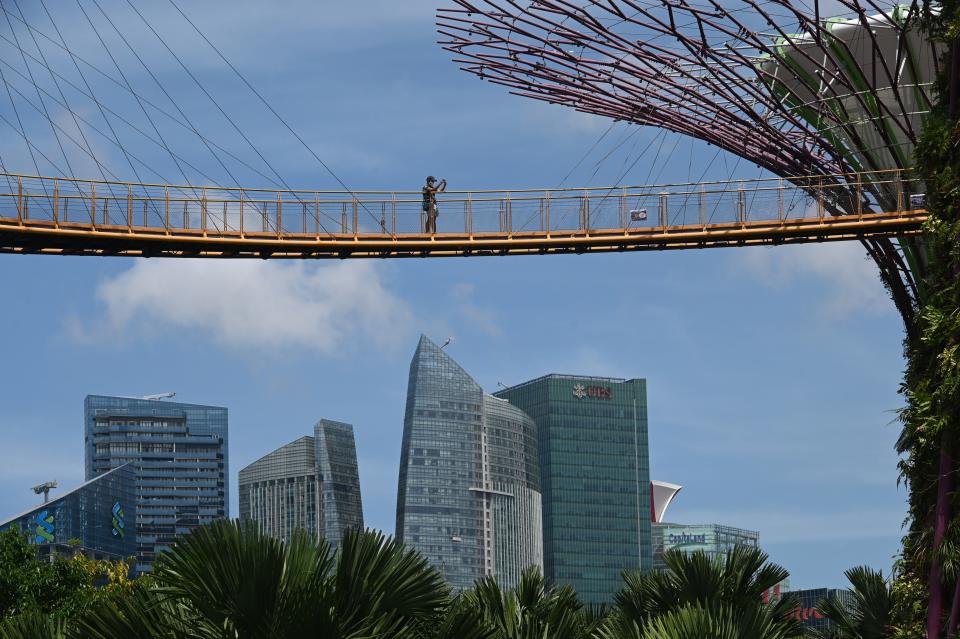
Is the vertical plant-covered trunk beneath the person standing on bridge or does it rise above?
beneath

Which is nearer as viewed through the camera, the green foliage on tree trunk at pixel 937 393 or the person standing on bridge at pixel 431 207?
the green foliage on tree trunk at pixel 937 393

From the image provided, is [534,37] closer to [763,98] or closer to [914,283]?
[763,98]

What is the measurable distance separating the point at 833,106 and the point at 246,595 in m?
29.2

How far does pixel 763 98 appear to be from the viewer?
4103cm

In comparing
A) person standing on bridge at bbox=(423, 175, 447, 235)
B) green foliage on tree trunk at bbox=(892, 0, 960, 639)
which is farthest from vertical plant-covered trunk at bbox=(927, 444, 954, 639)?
person standing on bridge at bbox=(423, 175, 447, 235)

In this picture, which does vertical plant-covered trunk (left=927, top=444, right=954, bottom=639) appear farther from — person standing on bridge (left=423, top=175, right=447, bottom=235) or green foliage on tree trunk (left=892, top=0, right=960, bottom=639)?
person standing on bridge (left=423, top=175, right=447, bottom=235)

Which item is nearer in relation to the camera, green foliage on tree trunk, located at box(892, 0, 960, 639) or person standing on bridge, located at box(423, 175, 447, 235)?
green foliage on tree trunk, located at box(892, 0, 960, 639)

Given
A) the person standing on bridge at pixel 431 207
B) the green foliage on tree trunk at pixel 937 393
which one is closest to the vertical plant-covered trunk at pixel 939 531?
the green foliage on tree trunk at pixel 937 393

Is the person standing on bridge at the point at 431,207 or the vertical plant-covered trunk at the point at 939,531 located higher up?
the person standing on bridge at the point at 431,207

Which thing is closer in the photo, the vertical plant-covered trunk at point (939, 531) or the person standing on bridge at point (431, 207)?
the vertical plant-covered trunk at point (939, 531)

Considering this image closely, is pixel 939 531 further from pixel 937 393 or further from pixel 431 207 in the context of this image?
pixel 431 207

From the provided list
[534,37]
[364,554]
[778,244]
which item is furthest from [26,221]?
[364,554]

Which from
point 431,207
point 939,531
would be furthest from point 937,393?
point 431,207

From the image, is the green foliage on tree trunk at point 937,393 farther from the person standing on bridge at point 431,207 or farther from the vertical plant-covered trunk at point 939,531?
the person standing on bridge at point 431,207
